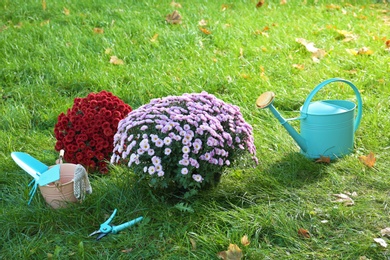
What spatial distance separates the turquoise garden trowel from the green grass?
0.12m

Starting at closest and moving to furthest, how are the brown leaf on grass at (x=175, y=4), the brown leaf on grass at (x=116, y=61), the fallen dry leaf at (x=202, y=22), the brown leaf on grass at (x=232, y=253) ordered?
the brown leaf on grass at (x=232, y=253), the brown leaf on grass at (x=116, y=61), the fallen dry leaf at (x=202, y=22), the brown leaf on grass at (x=175, y=4)

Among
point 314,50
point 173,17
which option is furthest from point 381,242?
point 173,17

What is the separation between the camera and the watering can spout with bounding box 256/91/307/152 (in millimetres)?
3455

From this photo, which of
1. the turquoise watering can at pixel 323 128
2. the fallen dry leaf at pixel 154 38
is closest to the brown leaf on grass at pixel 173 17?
the fallen dry leaf at pixel 154 38

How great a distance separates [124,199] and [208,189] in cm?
45

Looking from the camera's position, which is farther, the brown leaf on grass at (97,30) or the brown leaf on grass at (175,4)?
the brown leaf on grass at (175,4)

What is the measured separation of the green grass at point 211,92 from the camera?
289 centimetres

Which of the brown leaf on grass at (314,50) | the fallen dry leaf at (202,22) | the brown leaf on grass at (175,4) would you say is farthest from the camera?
the brown leaf on grass at (175,4)

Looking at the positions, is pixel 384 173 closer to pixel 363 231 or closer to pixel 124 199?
pixel 363 231

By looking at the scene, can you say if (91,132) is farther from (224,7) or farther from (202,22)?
(224,7)

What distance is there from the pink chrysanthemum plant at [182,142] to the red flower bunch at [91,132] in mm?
337

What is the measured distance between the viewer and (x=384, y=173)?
11.2ft

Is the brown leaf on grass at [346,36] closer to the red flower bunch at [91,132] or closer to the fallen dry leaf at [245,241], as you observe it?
the red flower bunch at [91,132]

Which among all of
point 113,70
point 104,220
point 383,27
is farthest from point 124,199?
point 383,27
